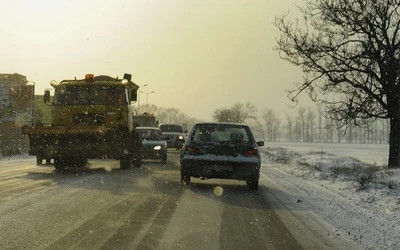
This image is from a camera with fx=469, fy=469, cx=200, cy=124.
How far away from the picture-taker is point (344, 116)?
1912 cm

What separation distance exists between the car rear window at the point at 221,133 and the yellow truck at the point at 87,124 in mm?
4135

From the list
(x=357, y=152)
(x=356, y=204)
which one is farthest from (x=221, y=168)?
(x=357, y=152)

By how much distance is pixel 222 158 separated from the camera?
38.8ft

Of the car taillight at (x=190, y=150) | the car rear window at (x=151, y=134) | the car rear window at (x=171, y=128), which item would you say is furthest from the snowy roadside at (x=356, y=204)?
the car rear window at (x=171, y=128)

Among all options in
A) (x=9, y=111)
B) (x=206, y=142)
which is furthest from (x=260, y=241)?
(x=9, y=111)

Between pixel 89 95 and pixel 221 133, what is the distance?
5923mm

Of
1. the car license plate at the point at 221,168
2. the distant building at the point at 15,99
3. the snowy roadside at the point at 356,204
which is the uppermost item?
the distant building at the point at 15,99

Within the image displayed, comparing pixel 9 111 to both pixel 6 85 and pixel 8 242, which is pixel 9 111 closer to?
pixel 6 85

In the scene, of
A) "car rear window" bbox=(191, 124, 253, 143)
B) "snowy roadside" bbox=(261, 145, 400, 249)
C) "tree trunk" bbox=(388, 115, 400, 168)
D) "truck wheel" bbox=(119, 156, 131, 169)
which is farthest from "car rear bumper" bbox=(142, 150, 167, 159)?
"tree trunk" bbox=(388, 115, 400, 168)

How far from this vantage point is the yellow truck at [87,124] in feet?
50.9

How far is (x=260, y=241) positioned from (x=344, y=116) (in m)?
14.3

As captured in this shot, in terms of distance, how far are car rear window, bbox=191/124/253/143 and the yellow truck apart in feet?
13.6

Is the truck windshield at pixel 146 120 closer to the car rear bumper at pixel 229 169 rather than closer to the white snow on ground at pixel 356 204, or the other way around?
the white snow on ground at pixel 356 204

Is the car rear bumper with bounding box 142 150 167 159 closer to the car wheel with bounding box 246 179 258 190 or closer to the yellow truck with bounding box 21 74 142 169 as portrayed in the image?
the yellow truck with bounding box 21 74 142 169
